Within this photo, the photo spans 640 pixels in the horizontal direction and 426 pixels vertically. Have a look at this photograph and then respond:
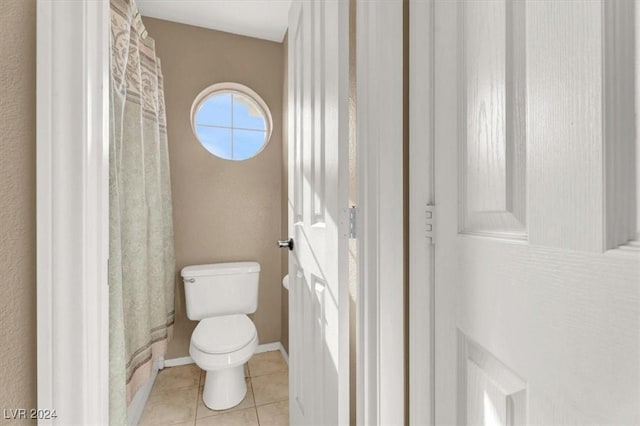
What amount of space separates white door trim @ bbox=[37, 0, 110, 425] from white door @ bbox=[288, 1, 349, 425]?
1.84 feet

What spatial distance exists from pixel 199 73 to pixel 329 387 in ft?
7.12

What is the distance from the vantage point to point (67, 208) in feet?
1.98

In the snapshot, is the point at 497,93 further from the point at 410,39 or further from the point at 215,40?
the point at 215,40

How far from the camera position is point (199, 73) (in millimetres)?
2211

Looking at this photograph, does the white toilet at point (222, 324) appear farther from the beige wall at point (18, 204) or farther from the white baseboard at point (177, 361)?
the beige wall at point (18, 204)

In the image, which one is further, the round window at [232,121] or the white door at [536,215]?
the round window at [232,121]

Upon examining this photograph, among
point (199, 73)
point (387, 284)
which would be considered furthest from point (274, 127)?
point (387, 284)

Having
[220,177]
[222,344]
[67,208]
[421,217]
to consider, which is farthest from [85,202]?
[220,177]

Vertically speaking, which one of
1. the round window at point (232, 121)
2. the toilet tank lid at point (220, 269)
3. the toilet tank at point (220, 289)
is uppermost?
the round window at point (232, 121)

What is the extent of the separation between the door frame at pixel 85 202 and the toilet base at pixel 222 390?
1.17 metres

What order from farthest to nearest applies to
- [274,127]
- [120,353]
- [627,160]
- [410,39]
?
[274,127]
[120,353]
[410,39]
[627,160]

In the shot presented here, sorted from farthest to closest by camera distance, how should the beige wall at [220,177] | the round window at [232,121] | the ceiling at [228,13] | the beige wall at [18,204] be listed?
the round window at [232,121], the beige wall at [220,177], the ceiling at [228,13], the beige wall at [18,204]

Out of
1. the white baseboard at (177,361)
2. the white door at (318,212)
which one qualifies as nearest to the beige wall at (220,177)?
the white baseboard at (177,361)

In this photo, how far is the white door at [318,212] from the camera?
0.85m
